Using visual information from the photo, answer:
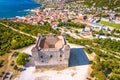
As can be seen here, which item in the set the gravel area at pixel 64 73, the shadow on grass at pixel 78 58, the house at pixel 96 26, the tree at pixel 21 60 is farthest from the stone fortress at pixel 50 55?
the house at pixel 96 26

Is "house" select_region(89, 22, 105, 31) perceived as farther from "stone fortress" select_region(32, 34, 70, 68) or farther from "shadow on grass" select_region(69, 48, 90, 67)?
"stone fortress" select_region(32, 34, 70, 68)

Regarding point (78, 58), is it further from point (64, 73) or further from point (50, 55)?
point (50, 55)

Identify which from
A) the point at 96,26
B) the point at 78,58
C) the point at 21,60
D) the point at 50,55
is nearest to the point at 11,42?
the point at 21,60

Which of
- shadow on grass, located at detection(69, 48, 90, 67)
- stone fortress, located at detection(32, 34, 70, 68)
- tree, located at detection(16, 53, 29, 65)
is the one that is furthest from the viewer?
shadow on grass, located at detection(69, 48, 90, 67)

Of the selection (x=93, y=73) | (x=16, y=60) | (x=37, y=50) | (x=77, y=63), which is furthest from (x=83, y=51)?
(x=16, y=60)

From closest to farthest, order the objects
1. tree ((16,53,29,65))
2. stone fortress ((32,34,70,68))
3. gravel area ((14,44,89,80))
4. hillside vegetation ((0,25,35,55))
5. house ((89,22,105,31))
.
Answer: gravel area ((14,44,89,80)) → stone fortress ((32,34,70,68)) → tree ((16,53,29,65)) → hillside vegetation ((0,25,35,55)) → house ((89,22,105,31))

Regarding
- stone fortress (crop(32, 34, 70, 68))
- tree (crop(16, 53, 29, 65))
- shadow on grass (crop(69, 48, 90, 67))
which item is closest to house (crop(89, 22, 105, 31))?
shadow on grass (crop(69, 48, 90, 67))

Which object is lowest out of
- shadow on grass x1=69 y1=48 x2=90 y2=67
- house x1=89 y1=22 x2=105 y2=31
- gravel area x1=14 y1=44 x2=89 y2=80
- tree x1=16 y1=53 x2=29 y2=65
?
gravel area x1=14 y1=44 x2=89 y2=80

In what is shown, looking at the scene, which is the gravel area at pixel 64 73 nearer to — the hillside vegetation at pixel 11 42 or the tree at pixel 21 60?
the tree at pixel 21 60

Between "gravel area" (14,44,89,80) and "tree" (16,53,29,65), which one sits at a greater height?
"tree" (16,53,29,65)
